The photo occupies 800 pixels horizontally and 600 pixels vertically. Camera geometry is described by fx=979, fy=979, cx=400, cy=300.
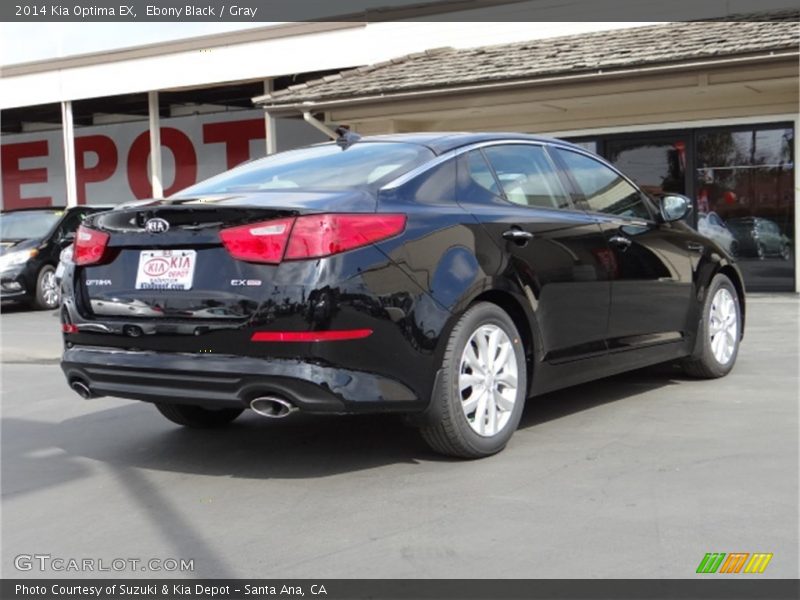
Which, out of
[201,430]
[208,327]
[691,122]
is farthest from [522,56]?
[208,327]

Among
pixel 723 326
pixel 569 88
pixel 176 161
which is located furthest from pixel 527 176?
pixel 176 161

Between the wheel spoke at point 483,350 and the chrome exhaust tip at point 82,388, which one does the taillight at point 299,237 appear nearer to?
the wheel spoke at point 483,350

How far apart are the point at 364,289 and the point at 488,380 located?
2.84ft

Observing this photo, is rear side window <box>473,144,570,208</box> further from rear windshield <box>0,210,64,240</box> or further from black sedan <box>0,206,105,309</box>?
rear windshield <box>0,210,64,240</box>

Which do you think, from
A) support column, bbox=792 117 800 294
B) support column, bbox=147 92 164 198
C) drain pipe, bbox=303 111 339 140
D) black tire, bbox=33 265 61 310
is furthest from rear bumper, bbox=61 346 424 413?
support column, bbox=147 92 164 198

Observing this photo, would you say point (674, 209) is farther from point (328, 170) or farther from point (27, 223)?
point (27, 223)

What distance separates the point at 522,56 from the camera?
14117mm

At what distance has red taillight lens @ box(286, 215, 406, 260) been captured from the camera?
13.4 ft

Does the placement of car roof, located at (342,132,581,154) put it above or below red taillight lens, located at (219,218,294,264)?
above

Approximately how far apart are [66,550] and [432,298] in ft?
6.00

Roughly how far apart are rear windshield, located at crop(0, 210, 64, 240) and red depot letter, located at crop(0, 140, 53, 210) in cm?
1063

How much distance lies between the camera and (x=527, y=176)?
209 inches

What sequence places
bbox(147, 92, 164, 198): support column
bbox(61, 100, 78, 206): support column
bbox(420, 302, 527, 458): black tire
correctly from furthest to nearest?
1. bbox(147, 92, 164, 198): support column
2. bbox(61, 100, 78, 206): support column
3. bbox(420, 302, 527, 458): black tire

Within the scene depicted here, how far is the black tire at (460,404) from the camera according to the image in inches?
174
